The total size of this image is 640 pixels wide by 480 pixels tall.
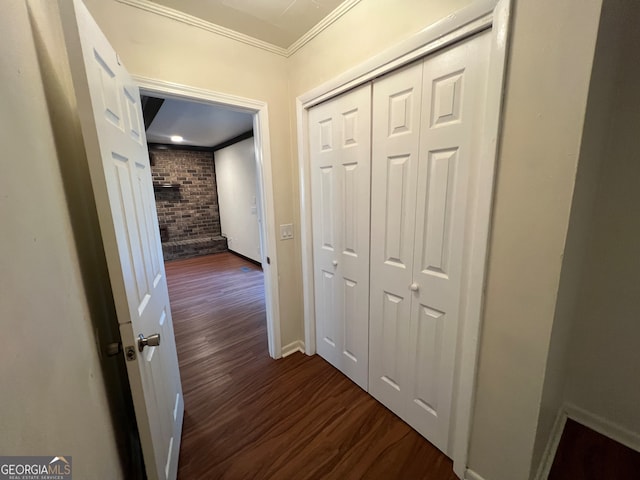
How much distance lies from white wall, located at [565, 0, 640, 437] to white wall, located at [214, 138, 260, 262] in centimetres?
426

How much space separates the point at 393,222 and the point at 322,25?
131 cm

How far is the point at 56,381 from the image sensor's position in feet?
2.06

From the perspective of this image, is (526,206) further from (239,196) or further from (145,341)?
(239,196)

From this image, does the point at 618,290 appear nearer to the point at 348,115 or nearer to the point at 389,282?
the point at 389,282

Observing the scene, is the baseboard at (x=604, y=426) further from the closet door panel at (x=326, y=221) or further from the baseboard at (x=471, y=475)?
the closet door panel at (x=326, y=221)

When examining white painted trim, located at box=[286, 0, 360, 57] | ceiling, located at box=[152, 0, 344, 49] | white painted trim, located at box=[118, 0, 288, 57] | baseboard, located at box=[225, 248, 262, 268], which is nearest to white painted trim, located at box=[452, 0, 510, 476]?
white painted trim, located at box=[286, 0, 360, 57]

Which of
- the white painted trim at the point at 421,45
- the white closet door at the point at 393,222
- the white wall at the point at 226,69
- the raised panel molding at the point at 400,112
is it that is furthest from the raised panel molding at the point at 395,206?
the white wall at the point at 226,69

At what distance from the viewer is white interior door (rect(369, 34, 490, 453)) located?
110cm

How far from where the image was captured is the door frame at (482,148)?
0.93m

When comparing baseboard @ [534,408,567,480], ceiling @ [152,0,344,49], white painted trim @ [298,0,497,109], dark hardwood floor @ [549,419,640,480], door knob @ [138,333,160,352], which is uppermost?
ceiling @ [152,0,344,49]

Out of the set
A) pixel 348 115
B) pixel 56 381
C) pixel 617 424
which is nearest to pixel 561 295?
pixel 617 424

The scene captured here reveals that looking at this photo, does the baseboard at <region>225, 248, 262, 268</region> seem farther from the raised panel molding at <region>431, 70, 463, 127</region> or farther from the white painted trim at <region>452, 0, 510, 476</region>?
the raised panel molding at <region>431, 70, 463, 127</region>

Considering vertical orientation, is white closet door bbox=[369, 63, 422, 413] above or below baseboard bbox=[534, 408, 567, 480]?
above

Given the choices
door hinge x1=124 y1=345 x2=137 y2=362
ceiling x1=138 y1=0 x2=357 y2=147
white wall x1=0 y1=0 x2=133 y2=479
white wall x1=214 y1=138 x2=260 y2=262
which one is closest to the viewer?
white wall x1=0 y1=0 x2=133 y2=479
